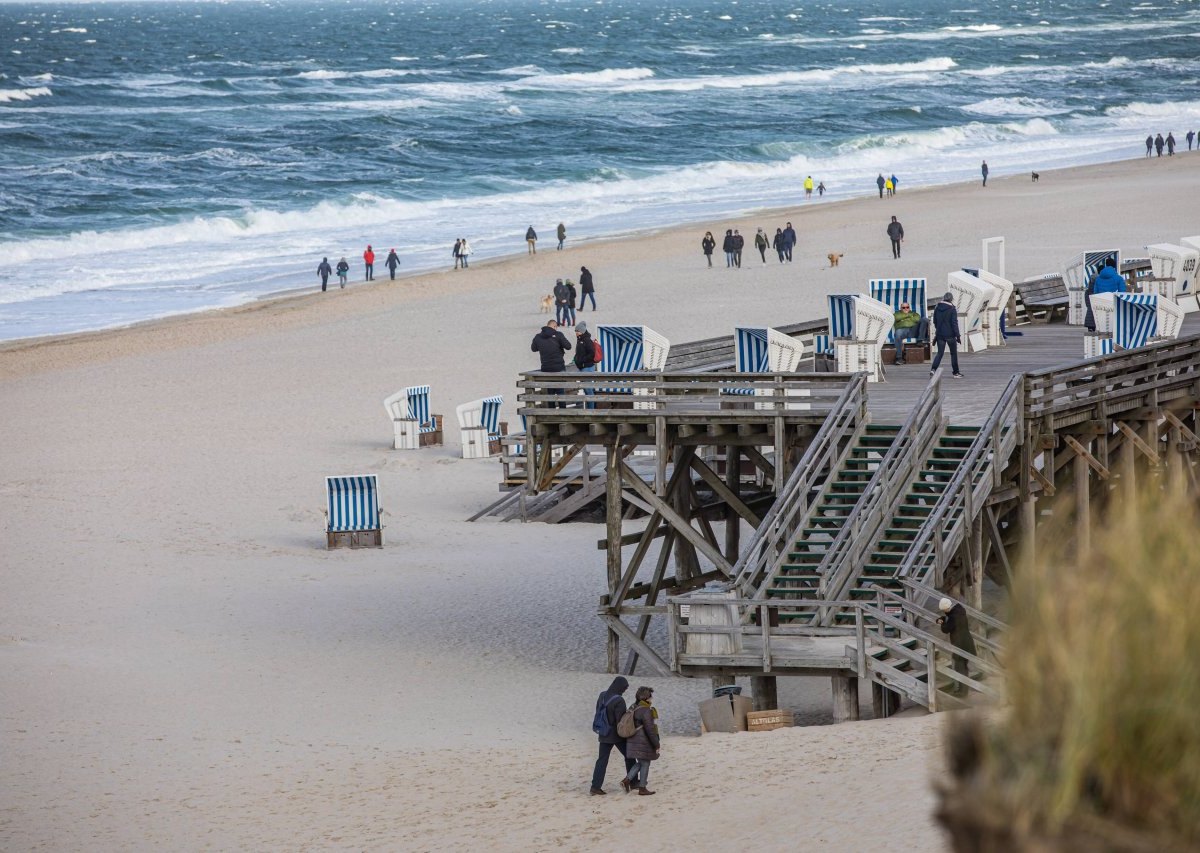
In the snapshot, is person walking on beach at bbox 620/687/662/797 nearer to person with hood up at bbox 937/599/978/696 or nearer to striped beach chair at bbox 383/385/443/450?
person with hood up at bbox 937/599/978/696

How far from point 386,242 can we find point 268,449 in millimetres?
30793

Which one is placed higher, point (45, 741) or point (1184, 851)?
point (1184, 851)

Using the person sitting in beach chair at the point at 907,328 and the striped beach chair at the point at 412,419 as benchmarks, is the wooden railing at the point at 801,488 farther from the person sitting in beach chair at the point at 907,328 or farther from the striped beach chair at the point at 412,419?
the striped beach chair at the point at 412,419

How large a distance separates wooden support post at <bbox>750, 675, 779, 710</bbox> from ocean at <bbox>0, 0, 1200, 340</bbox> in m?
31.6

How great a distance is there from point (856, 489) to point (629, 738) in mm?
4381

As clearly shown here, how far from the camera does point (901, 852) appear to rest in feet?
31.6

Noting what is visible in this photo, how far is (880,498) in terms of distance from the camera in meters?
14.7

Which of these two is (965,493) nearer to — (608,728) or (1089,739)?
(608,728)

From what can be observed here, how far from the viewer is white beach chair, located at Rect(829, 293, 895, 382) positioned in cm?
1892

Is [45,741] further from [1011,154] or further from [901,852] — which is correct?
[1011,154]

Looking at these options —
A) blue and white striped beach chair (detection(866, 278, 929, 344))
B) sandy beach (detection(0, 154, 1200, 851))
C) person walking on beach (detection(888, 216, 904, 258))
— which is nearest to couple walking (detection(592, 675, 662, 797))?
sandy beach (detection(0, 154, 1200, 851))

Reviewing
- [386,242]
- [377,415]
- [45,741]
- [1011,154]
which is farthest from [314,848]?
[1011,154]

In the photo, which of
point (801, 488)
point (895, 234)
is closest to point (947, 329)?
point (801, 488)

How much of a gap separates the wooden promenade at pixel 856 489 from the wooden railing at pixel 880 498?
2 cm
